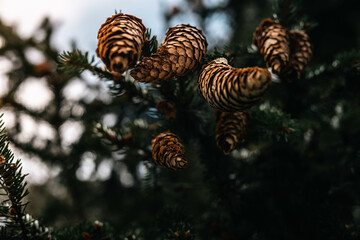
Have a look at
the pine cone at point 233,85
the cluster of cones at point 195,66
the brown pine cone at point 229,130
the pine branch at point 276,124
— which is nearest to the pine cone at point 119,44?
the cluster of cones at point 195,66

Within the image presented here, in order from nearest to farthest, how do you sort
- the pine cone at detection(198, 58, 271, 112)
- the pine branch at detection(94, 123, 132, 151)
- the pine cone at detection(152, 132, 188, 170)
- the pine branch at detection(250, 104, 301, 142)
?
the pine cone at detection(198, 58, 271, 112), the pine cone at detection(152, 132, 188, 170), the pine branch at detection(250, 104, 301, 142), the pine branch at detection(94, 123, 132, 151)

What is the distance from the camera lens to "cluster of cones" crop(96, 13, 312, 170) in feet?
1.81

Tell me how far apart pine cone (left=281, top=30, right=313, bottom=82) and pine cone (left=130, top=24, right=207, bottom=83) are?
30 centimetres

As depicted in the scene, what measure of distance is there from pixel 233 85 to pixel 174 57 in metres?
0.17

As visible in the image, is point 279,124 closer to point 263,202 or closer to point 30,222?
point 263,202

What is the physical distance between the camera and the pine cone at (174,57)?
0.62 metres

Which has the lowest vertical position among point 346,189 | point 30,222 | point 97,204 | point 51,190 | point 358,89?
point 30,222

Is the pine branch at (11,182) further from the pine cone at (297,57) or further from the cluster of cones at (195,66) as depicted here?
the pine cone at (297,57)

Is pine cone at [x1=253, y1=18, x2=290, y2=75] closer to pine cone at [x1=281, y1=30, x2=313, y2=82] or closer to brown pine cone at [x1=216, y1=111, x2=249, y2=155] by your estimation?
pine cone at [x1=281, y1=30, x2=313, y2=82]

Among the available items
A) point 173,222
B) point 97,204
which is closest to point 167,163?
point 173,222

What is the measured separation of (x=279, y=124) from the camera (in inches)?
31.2

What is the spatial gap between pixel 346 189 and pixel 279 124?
1.62 ft

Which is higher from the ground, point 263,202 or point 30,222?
point 263,202

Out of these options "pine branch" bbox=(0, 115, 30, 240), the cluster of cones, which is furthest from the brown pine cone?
"pine branch" bbox=(0, 115, 30, 240)
